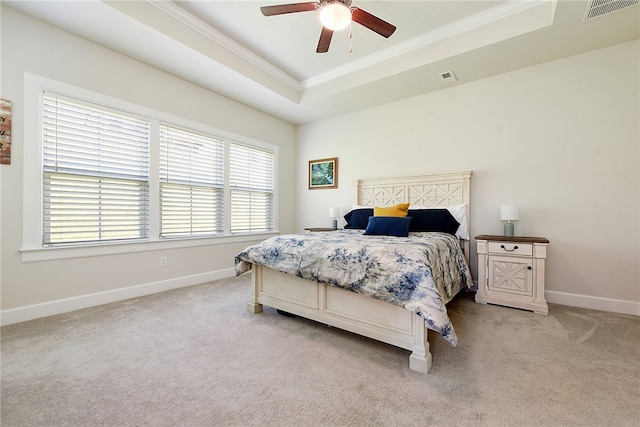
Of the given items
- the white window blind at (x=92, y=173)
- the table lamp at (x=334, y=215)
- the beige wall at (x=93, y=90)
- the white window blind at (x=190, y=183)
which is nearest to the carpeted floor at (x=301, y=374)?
the beige wall at (x=93, y=90)

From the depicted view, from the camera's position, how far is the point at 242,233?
14.1 ft

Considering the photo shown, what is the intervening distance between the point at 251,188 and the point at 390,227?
2564 mm

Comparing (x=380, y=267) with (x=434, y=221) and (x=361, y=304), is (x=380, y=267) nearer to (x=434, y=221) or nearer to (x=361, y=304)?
(x=361, y=304)

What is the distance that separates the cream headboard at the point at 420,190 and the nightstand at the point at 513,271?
0.51 m

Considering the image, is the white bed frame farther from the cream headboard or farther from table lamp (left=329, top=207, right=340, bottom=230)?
table lamp (left=329, top=207, right=340, bottom=230)

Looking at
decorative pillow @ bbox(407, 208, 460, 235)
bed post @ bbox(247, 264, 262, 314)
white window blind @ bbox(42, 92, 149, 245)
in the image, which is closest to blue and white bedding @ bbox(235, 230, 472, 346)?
bed post @ bbox(247, 264, 262, 314)

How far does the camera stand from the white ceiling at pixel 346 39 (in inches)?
95.9

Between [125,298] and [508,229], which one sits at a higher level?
[508,229]

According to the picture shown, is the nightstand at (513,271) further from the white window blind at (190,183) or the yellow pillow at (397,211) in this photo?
the white window blind at (190,183)

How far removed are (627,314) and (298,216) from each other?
14.7 feet

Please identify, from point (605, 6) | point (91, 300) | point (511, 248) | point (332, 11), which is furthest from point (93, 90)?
point (605, 6)

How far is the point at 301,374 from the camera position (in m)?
1.63

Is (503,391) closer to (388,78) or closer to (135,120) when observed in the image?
(388,78)

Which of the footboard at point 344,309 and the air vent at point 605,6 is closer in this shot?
the footboard at point 344,309
